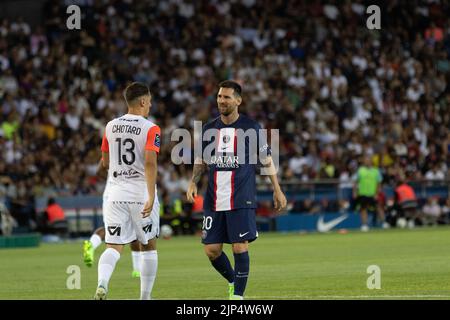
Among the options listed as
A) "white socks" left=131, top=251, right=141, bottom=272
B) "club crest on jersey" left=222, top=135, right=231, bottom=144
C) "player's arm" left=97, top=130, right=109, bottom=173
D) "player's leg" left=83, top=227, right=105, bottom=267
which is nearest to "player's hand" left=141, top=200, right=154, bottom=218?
"player's arm" left=97, top=130, right=109, bottom=173

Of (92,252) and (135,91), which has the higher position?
(135,91)

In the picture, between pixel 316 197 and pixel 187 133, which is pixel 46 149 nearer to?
pixel 187 133

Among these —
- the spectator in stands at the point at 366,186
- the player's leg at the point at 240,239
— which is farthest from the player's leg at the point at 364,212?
the player's leg at the point at 240,239

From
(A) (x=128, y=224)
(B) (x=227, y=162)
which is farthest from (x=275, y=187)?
(A) (x=128, y=224)

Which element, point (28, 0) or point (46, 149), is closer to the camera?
point (46, 149)

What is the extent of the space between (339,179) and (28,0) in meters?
11.1

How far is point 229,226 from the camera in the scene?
1400 centimetres

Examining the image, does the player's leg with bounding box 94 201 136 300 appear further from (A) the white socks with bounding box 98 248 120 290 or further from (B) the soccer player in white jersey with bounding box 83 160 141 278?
(B) the soccer player in white jersey with bounding box 83 160 141 278

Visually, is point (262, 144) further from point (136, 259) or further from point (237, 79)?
point (237, 79)

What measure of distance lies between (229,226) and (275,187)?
68cm

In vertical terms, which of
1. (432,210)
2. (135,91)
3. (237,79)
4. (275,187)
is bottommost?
(432,210)

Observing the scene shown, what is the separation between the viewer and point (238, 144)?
1407 cm

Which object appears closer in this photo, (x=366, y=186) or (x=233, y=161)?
(x=233, y=161)

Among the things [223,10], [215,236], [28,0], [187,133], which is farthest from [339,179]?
[215,236]
